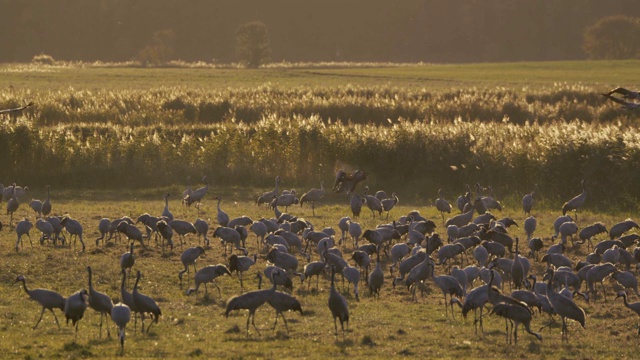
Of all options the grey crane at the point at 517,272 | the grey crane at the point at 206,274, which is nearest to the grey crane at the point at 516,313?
the grey crane at the point at 517,272

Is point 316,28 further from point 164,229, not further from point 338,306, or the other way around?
point 338,306

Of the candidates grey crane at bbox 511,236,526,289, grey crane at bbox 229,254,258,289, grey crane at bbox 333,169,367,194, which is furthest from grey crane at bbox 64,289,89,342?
grey crane at bbox 333,169,367,194

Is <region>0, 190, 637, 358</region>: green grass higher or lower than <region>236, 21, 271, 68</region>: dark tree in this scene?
lower

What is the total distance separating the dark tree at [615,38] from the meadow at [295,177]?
5738 cm

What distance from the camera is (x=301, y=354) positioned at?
15.4 m

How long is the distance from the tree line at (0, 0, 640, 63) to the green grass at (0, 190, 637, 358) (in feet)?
458

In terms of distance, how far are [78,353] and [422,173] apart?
86.0ft

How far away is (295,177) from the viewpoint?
40562mm

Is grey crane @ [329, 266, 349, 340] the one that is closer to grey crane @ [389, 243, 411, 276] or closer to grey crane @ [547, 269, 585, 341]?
grey crane @ [547, 269, 585, 341]

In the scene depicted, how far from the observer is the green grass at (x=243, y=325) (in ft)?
51.1

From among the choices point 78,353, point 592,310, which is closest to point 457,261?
point 592,310

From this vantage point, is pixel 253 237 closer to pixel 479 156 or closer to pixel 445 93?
pixel 479 156

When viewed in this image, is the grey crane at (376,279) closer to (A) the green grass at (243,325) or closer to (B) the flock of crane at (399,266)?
(B) the flock of crane at (399,266)

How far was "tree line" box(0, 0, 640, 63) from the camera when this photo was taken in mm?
164500
